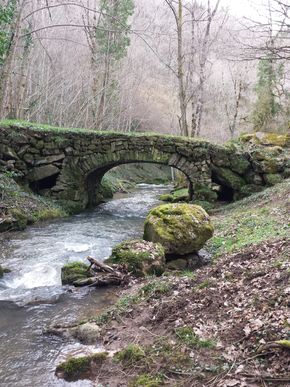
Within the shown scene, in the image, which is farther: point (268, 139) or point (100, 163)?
point (268, 139)

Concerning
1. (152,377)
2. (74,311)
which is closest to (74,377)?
(152,377)

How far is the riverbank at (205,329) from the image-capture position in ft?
11.5

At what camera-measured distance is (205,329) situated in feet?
14.1

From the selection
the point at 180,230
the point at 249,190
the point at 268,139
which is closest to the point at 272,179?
the point at 249,190

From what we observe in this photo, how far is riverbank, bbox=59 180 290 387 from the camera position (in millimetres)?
3512

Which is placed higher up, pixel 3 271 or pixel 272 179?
pixel 272 179

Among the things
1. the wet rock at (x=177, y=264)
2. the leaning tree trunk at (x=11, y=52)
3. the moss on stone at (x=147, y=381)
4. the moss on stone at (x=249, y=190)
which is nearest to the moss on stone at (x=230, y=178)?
the moss on stone at (x=249, y=190)

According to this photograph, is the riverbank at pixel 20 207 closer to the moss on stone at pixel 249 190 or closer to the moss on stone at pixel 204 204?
the moss on stone at pixel 204 204

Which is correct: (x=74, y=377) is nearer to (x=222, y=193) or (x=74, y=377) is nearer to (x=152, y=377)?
(x=152, y=377)

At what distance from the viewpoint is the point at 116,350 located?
4.42m

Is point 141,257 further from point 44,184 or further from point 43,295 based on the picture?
point 44,184

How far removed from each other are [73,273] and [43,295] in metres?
0.78

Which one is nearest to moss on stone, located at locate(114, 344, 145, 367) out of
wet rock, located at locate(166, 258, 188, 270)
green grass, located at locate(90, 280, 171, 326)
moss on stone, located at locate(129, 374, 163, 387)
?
moss on stone, located at locate(129, 374, 163, 387)

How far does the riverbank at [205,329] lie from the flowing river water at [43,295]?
1.43ft
